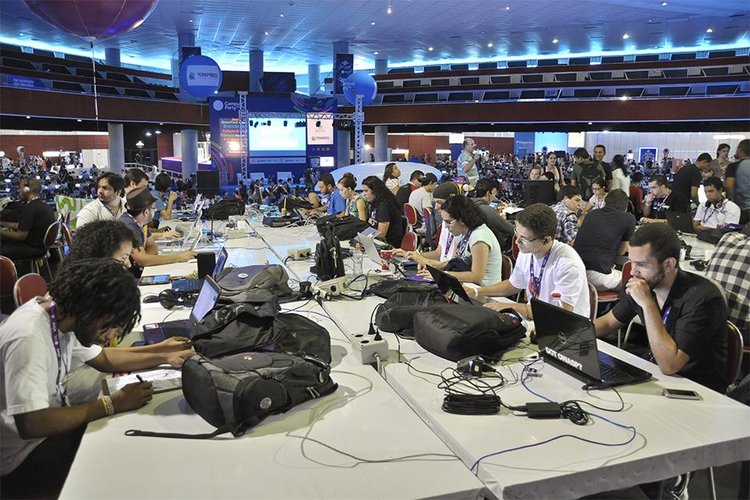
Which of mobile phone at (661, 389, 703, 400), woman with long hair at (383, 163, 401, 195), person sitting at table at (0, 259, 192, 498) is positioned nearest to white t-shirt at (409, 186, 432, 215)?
woman with long hair at (383, 163, 401, 195)

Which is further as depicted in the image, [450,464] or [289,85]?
[289,85]

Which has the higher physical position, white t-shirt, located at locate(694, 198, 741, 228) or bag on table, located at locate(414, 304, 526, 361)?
white t-shirt, located at locate(694, 198, 741, 228)

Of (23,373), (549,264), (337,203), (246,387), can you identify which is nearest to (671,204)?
(337,203)

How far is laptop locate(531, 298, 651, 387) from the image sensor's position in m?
2.24

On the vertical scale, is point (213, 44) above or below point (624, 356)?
above

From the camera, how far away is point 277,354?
220 centimetres

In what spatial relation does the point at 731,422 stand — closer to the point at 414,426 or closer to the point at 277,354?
the point at 414,426

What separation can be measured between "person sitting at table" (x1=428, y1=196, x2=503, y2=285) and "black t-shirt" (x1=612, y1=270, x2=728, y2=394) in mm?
1575

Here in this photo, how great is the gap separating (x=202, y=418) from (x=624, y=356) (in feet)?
5.85

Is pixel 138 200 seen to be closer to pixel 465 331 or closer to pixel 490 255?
pixel 490 255

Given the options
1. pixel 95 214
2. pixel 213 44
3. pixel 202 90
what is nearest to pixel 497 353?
pixel 95 214

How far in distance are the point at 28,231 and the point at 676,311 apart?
690cm

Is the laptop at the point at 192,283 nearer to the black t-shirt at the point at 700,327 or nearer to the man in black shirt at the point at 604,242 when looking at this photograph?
the black t-shirt at the point at 700,327

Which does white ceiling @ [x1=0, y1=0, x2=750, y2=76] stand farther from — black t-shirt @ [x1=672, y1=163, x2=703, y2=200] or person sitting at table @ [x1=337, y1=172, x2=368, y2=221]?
person sitting at table @ [x1=337, y1=172, x2=368, y2=221]
